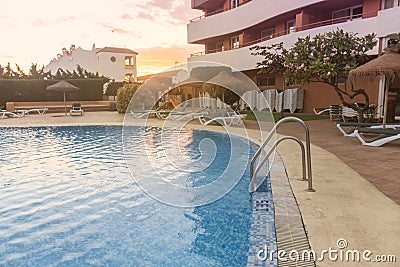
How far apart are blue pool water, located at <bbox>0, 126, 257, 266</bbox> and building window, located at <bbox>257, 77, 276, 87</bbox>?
1671cm

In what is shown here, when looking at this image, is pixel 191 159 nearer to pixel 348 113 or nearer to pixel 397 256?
pixel 397 256

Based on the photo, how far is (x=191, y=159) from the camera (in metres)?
7.74

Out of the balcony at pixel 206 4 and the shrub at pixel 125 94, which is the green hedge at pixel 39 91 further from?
the balcony at pixel 206 4

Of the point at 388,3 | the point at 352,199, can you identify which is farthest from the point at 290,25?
the point at 352,199

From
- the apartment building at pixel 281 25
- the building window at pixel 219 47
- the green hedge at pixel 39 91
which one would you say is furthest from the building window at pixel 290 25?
the green hedge at pixel 39 91

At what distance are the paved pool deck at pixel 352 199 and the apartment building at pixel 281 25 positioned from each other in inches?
391

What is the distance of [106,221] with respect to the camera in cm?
415

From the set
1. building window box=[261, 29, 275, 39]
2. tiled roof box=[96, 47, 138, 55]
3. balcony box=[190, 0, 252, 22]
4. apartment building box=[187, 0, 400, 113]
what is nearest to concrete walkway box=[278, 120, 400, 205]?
apartment building box=[187, 0, 400, 113]

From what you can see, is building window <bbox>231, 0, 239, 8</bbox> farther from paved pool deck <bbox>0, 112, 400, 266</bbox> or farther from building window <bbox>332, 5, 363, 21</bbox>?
paved pool deck <bbox>0, 112, 400, 266</bbox>

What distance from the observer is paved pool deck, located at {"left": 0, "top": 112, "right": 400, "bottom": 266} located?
277 centimetres

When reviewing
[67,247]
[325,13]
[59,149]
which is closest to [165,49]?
[325,13]

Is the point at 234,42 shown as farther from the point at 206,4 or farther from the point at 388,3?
the point at 388,3

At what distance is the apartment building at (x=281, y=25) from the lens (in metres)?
15.0

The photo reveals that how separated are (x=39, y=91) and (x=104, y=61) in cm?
1750
